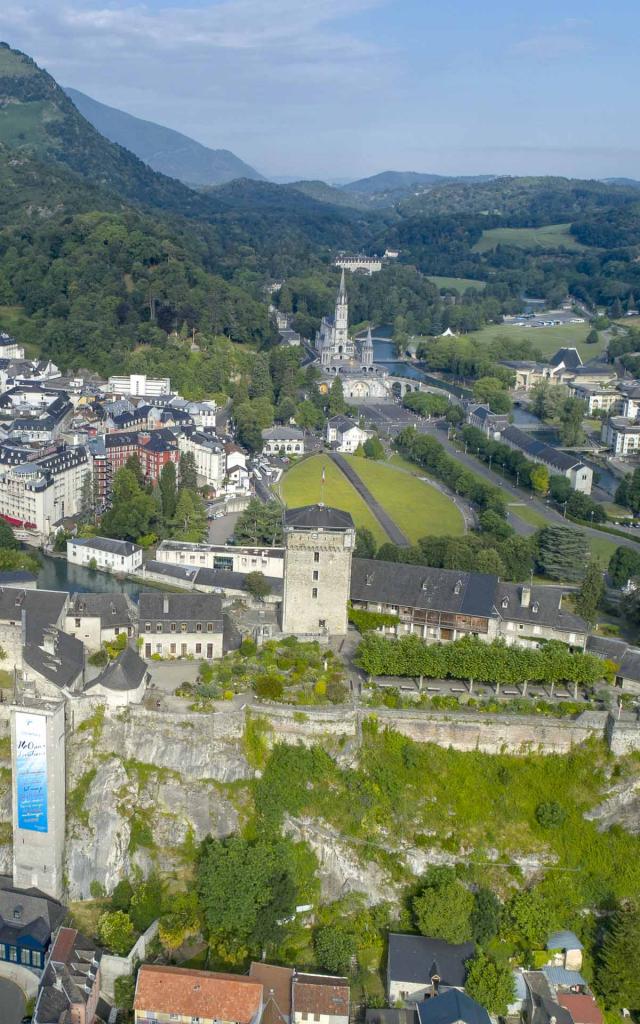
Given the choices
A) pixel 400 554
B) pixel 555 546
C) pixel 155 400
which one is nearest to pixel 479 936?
pixel 400 554

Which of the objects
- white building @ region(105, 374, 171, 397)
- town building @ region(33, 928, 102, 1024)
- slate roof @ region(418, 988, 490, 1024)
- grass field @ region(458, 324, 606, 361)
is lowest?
town building @ region(33, 928, 102, 1024)

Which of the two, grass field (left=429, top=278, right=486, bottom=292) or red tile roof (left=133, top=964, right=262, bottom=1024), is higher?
grass field (left=429, top=278, right=486, bottom=292)

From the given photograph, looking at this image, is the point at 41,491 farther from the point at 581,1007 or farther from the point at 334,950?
the point at 581,1007

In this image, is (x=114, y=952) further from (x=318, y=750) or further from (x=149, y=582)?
(x=149, y=582)

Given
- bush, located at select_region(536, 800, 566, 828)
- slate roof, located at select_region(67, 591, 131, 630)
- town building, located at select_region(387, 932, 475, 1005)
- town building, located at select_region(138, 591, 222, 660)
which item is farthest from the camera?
slate roof, located at select_region(67, 591, 131, 630)

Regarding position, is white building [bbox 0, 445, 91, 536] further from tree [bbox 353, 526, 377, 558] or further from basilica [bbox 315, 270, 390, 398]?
basilica [bbox 315, 270, 390, 398]

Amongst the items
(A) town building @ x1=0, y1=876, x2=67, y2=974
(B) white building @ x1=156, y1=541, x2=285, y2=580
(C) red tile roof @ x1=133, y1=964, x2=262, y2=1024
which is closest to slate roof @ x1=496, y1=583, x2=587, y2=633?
(B) white building @ x1=156, y1=541, x2=285, y2=580
